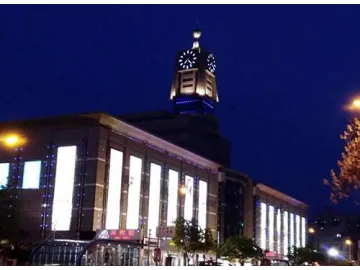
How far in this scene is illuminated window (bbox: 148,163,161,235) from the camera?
79.9 meters

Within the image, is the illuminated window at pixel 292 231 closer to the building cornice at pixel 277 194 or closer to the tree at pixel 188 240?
the building cornice at pixel 277 194

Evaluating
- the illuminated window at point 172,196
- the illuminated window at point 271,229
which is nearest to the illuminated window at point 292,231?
the illuminated window at point 271,229

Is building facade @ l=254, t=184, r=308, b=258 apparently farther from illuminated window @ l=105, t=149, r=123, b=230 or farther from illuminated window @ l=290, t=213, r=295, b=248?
illuminated window @ l=105, t=149, r=123, b=230

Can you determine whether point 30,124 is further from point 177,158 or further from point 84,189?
point 177,158

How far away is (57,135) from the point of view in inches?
2945

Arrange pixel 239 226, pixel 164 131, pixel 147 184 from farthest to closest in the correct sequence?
pixel 164 131 < pixel 239 226 < pixel 147 184

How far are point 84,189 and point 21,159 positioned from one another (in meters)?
10.8

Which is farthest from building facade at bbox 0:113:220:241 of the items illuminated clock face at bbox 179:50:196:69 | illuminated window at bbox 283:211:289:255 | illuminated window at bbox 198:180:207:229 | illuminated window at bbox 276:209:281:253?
illuminated clock face at bbox 179:50:196:69

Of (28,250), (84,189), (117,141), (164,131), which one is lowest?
(28,250)

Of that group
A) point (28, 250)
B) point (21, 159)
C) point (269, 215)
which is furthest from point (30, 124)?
point (269, 215)

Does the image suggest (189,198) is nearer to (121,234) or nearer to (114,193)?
(114,193)

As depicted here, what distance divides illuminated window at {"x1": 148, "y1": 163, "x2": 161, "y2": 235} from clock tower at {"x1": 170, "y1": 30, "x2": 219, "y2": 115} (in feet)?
225

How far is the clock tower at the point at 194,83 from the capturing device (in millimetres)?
151875

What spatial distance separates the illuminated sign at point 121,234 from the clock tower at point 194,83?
85.6 metres
